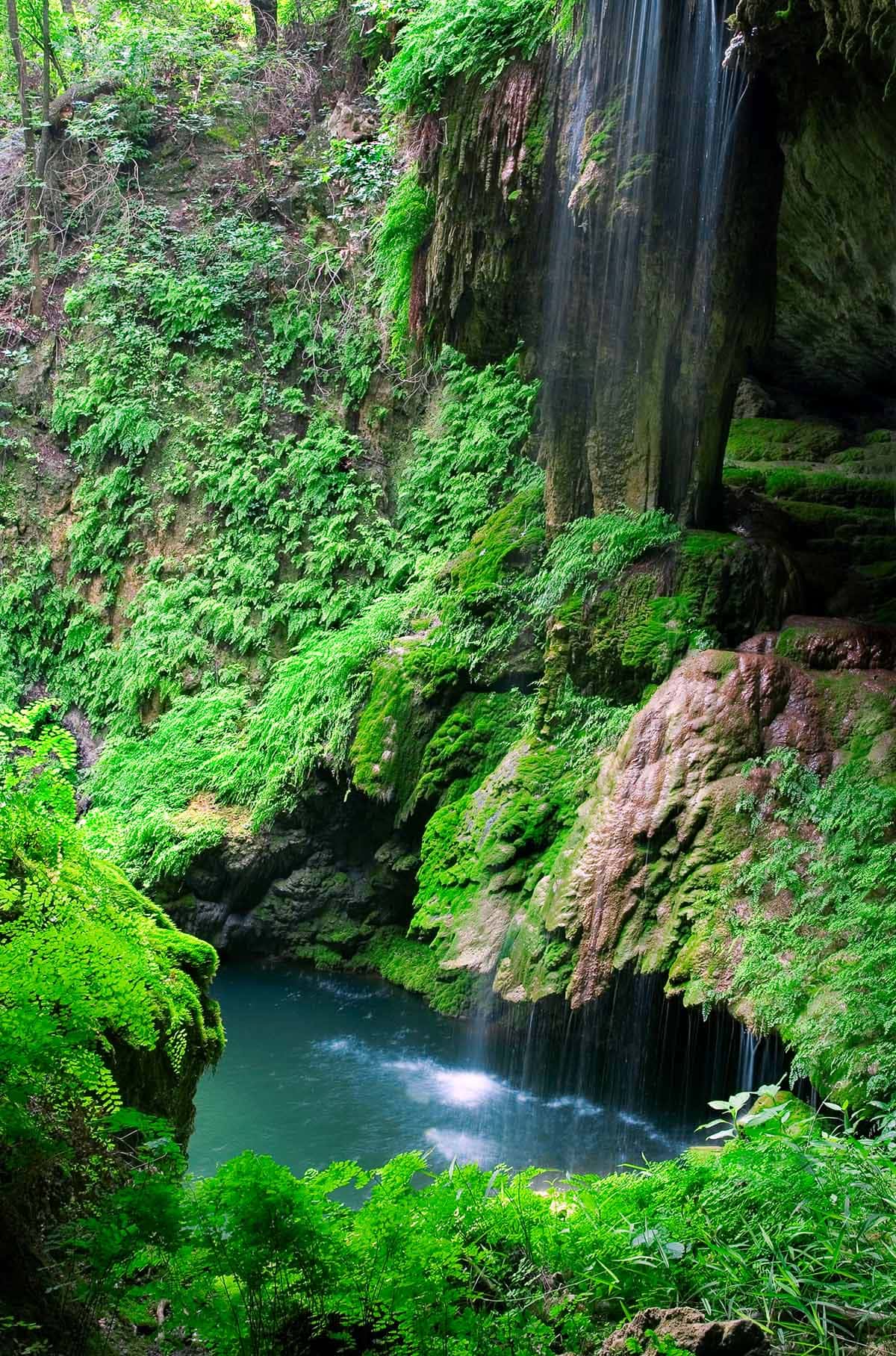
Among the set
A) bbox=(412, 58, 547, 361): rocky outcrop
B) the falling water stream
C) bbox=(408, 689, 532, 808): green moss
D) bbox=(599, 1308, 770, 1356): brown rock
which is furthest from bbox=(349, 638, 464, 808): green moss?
bbox=(599, 1308, 770, 1356): brown rock

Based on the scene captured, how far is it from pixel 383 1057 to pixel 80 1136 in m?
5.95

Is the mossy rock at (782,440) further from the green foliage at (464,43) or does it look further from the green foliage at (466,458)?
the green foliage at (464,43)

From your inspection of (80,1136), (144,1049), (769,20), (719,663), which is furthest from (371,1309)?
(769,20)

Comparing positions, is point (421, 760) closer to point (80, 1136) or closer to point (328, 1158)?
point (328, 1158)

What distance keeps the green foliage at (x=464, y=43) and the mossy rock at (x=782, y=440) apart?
14.7ft

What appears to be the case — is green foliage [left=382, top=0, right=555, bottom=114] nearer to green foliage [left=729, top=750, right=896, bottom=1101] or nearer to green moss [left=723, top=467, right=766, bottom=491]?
green moss [left=723, top=467, right=766, bottom=491]

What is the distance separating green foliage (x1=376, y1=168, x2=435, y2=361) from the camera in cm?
1066

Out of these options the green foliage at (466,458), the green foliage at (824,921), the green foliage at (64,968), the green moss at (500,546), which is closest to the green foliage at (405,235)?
the green foliage at (466,458)

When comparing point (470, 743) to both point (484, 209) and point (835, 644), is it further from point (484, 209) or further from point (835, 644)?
point (484, 209)

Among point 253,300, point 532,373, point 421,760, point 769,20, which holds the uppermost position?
point 253,300

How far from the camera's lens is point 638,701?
8758mm

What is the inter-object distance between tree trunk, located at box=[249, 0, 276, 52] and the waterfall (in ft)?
39.2

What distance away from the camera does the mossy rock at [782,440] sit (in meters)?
11.9

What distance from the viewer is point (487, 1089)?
7711 millimetres
